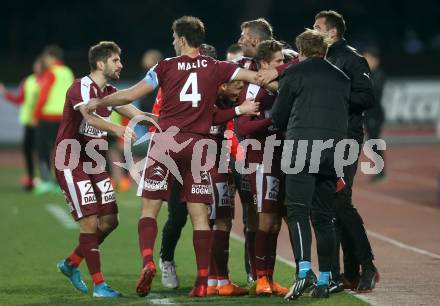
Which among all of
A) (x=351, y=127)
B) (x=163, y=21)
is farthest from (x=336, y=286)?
(x=163, y=21)

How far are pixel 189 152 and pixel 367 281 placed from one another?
190 cm

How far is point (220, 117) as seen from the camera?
1016 centimetres

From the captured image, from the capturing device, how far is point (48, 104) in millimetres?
21500

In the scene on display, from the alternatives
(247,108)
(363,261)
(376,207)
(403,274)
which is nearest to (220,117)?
(247,108)

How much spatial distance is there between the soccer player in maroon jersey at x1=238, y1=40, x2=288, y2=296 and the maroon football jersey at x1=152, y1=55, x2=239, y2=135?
0.32m

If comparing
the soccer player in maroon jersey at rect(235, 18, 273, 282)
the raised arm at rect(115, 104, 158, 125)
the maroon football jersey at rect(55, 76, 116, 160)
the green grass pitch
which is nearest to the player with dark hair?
the soccer player in maroon jersey at rect(235, 18, 273, 282)

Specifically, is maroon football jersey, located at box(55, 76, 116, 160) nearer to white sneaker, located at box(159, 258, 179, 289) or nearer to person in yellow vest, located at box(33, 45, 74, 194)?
white sneaker, located at box(159, 258, 179, 289)

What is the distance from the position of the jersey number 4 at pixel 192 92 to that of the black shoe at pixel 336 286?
6.29ft

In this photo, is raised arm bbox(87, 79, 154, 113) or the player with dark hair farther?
the player with dark hair

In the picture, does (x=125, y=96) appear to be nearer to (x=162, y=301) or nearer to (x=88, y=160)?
(x=88, y=160)

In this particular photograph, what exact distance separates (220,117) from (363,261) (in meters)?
1.76

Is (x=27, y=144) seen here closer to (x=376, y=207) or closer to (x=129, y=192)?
(x=129, y=192)

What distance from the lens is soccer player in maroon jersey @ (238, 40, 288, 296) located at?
1020 centimetres

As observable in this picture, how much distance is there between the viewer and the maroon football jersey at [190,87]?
998 centimetres
